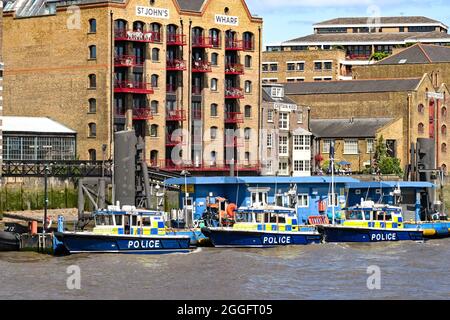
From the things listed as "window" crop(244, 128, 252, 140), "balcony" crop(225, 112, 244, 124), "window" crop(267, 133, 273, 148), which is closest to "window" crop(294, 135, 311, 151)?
"window" crop(267, 133, 273, 148)

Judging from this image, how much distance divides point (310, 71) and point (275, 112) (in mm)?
45628

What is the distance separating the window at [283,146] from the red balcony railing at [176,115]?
A: 14.4 meters

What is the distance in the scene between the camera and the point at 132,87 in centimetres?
10762

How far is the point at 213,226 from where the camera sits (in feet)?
267

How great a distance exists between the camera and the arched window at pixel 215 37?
11550 cm

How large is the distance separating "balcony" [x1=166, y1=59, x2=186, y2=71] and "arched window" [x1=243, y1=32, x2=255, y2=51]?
29.8 feet

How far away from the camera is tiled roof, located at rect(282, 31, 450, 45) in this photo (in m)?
187

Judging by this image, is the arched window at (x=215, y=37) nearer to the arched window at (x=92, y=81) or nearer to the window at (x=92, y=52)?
the window at (x=92, y=52)

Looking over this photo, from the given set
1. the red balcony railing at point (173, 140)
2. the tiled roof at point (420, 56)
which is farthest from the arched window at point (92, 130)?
the tiled roof at point (420, 56)

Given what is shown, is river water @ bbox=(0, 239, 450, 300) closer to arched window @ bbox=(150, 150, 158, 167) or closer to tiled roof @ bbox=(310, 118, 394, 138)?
arched window @ bbox=(150, 150, 158, 167)

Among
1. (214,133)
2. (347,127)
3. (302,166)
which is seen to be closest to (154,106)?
(214,133)

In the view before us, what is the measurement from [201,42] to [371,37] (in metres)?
80.1

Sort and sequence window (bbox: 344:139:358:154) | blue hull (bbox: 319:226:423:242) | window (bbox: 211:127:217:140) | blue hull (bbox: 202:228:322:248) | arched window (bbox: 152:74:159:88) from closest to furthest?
blue hull (bbox: 202:228:322:248), blue hull (bbox: 319:226:423:242), arched window (bbox: 152:74:159:88), window (bbox: 211:127:217:140), window (bbox: 344:139:358:154)

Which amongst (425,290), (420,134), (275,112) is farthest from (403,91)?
(425,290)
